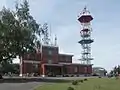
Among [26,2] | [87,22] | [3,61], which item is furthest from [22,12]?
[87,22]

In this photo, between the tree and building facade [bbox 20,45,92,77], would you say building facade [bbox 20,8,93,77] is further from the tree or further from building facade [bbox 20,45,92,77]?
the tree

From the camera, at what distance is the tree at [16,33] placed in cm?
5192

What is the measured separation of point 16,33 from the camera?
52219mm

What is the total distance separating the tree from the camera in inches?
2044

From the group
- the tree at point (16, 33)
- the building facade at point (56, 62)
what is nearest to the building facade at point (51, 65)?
the building facade at point (56, 62)

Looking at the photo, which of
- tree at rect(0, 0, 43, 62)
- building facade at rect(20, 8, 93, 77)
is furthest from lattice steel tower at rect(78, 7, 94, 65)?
tree at rect(0, 0, 43, 62)

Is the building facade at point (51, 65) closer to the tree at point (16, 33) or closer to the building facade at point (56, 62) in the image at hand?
the building facade at point (56, 62)

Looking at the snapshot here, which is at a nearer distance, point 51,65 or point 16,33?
point 16,33

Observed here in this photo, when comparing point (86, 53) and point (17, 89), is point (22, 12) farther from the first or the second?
point (86, 53)

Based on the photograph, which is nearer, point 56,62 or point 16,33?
point 16,33

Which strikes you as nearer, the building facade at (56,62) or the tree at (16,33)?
the tree at (16,33)

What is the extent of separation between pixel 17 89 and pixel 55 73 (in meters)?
76.7

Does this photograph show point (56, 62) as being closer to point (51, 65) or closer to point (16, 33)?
point (51, 65)

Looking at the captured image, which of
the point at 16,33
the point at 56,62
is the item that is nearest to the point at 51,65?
the point at 56,62
